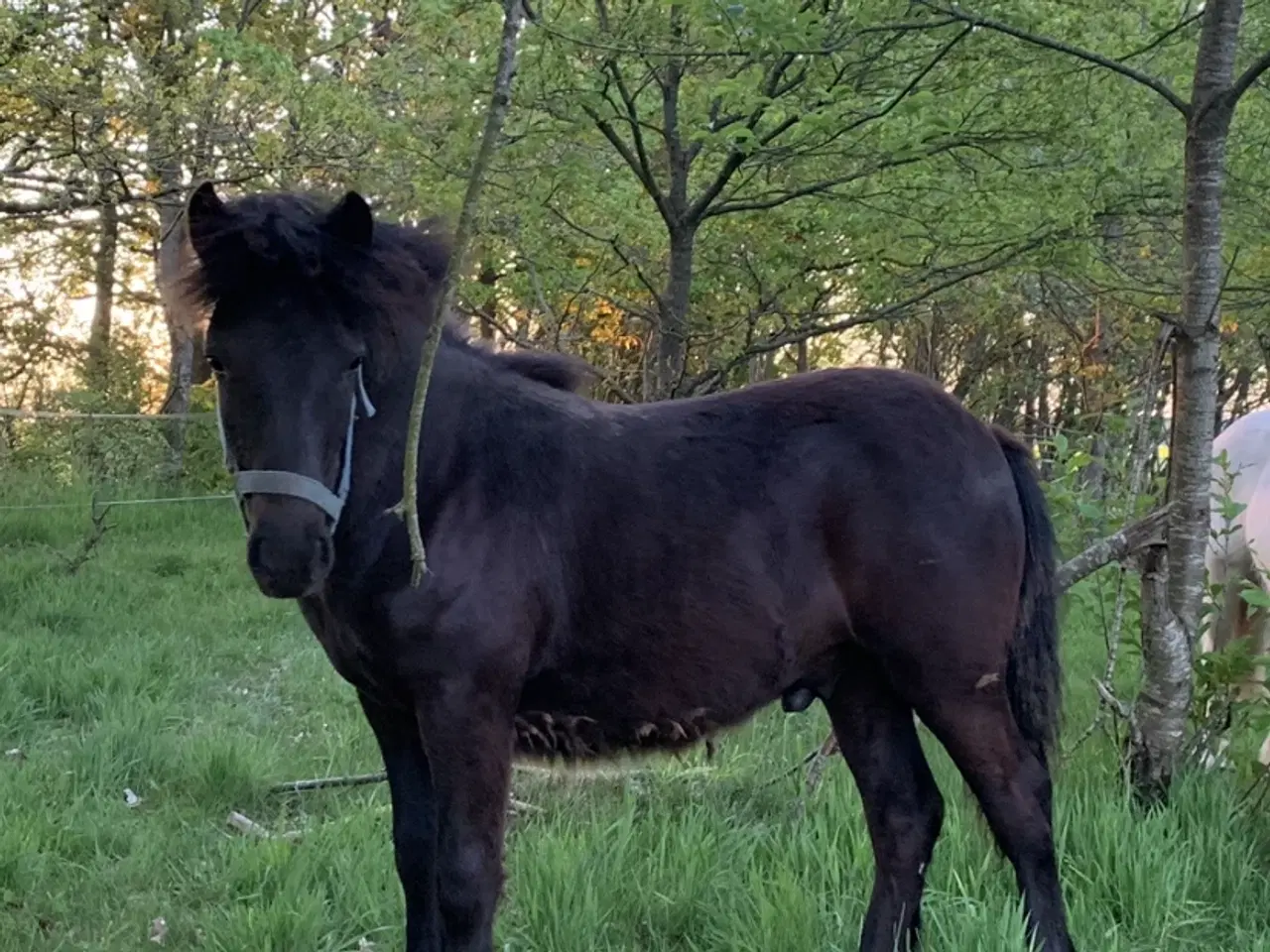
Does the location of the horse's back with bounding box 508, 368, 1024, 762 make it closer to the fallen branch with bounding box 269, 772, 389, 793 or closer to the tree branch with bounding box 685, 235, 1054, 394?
the fallen branch with bounding box 269, 772, 389, 793

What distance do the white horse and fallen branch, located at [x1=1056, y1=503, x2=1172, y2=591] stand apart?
1.80 feet

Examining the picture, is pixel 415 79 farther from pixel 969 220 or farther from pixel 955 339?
pixel 955 339

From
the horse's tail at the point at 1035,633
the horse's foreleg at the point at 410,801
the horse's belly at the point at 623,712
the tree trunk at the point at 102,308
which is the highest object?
the tree trunk at the point at 102,308

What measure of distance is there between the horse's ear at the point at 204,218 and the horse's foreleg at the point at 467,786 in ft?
3.40

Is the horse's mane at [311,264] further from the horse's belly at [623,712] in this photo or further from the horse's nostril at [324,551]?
the horse's belly at [623,712]

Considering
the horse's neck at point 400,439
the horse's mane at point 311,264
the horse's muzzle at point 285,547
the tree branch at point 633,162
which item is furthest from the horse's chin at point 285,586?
the tree branch at point 633,162

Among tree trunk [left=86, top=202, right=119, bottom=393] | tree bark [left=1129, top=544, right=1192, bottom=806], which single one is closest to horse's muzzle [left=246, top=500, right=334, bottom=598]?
tree bark [left=1129, top=544, right=1192, bottom=806]

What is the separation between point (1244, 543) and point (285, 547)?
407 centimetres

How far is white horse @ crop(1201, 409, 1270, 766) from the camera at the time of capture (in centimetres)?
431

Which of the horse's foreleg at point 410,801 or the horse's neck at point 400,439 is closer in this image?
the horse's neck at point 400,439

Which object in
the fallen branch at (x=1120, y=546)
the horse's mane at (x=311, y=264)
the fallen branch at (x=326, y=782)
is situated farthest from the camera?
the fallen branch at (x=326, y=782)

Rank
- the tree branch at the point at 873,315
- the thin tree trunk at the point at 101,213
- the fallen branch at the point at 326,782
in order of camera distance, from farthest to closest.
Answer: the thin tree trunk at the point at 101,213 < the tree branch at the point at 873,315 < the fallen branch at the point at 326,782

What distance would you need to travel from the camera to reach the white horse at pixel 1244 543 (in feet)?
14.1

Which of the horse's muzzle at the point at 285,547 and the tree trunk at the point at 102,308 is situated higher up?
the tree trunk at the point at 102,308
